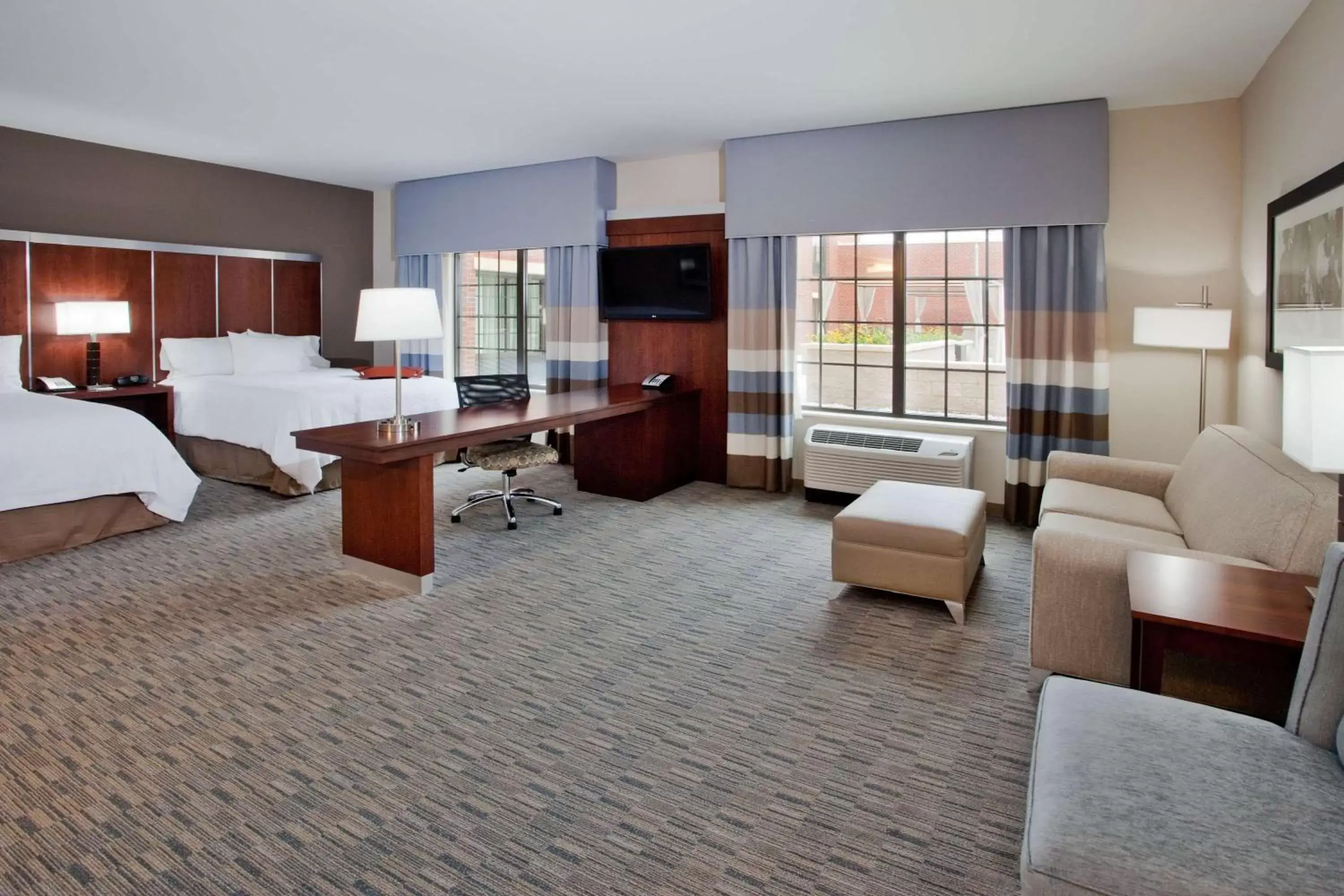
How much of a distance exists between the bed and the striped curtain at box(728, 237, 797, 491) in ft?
12.1

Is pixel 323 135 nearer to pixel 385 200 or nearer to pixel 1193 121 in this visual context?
pixel 385 200

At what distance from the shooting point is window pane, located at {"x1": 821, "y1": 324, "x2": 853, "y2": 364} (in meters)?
6.06

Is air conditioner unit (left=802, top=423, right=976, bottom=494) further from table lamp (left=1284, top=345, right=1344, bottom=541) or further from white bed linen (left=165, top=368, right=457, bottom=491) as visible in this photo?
table lamp (left=1284, top=345, right=1344, bottom=541)

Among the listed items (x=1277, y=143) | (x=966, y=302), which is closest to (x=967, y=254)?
(x=966, y=302)

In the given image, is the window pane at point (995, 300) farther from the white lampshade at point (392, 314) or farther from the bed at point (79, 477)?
the bed at point (79, 477)

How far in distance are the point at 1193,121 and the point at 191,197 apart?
7.43 metres

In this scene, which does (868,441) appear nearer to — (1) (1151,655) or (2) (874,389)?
(2) (874,389)

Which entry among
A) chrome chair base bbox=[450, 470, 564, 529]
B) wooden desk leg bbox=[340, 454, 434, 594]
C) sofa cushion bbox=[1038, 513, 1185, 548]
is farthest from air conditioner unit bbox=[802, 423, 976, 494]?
wooden desk leg bbox=[340, 454, 434, 594]

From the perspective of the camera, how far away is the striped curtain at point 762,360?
595cm

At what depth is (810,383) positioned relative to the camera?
6.28 metres

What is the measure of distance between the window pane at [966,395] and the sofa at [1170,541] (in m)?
2.14

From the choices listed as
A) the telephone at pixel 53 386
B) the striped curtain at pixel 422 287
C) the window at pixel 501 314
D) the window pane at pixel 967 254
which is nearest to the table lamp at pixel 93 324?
the telephone at pixel 53 386

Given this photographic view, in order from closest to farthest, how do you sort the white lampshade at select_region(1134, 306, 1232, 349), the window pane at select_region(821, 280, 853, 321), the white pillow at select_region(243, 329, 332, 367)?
the white lampshade at select_region(1134, 306, 1232, 349)
the window pane at select_region(821, 280, 853, 321)
the white pillow at select_region(243, 329, 332, 367)

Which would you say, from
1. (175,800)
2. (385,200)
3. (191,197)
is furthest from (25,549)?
(385,200)
